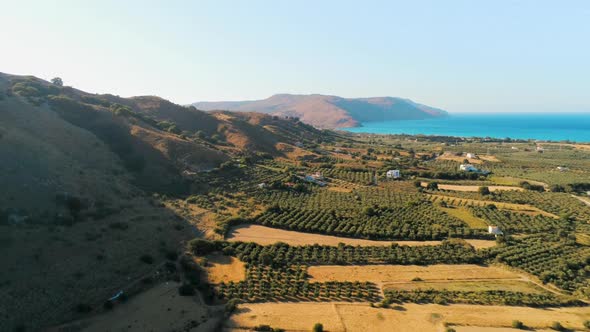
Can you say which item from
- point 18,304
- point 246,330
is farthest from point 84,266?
point 246,330

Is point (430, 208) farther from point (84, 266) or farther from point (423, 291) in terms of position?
point (84, 266)

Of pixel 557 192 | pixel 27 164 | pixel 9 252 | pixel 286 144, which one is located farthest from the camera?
pixel 286 144

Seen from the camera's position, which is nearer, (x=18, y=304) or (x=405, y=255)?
(x=18, y=304)

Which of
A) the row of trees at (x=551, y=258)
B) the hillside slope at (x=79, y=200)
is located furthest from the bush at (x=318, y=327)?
the row of trees at (x=551, y=258)

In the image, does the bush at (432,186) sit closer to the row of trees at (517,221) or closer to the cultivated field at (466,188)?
the cultivated field at (466,188)

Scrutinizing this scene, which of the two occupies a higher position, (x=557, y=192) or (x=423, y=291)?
(x=557, y=192)

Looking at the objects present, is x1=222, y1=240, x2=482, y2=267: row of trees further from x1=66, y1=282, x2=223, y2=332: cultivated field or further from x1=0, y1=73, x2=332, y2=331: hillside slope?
x1=0, y1=73, x2=332, y2=331: hillside slope

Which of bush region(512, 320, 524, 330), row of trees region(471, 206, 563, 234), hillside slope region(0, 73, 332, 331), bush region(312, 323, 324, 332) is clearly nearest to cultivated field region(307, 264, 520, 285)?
bush region(512, 320, 524, 330)
